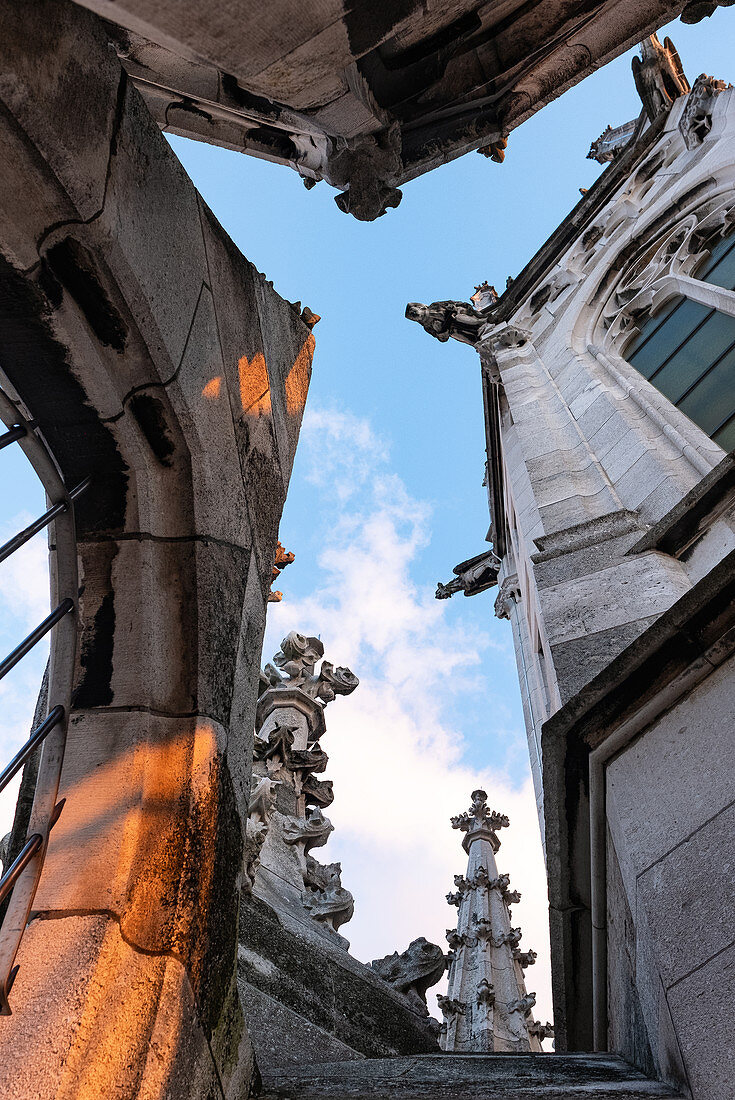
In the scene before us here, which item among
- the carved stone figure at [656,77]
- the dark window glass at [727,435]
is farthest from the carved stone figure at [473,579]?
the dark window glass at [727,435]

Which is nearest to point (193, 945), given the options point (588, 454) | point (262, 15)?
point (262, 15)

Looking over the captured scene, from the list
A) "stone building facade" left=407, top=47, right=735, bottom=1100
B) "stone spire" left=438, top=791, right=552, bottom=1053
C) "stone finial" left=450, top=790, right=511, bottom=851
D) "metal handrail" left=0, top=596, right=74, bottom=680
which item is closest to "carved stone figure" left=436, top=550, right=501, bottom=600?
"stone building facade" left=407, top=47, right=735, bottom=1100

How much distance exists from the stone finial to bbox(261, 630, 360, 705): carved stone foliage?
11.9 ft

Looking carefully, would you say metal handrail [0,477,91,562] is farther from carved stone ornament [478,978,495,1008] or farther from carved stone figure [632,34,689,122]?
carved stone figure [632,34,689,122]

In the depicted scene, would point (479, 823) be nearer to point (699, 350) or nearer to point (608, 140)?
point (699, 350)

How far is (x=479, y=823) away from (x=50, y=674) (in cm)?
1088

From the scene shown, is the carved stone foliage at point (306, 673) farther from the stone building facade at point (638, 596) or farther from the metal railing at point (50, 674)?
the metal railing at point (50, 674)

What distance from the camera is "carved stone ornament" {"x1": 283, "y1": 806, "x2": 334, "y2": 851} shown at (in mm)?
7016

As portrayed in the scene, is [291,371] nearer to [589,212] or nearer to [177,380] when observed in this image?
[177,380]

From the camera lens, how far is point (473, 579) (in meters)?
17.4

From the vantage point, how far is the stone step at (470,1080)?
7.79ft

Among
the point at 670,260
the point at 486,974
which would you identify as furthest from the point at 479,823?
the point at 670,260

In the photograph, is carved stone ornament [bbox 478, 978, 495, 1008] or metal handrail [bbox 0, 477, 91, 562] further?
carved stone ornament [bbox 478, 978, 495, 1008]

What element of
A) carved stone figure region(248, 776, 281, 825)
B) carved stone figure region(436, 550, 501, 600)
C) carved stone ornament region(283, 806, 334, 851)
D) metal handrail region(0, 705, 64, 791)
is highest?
carved stone figure region(436, 550, 501, 600)
